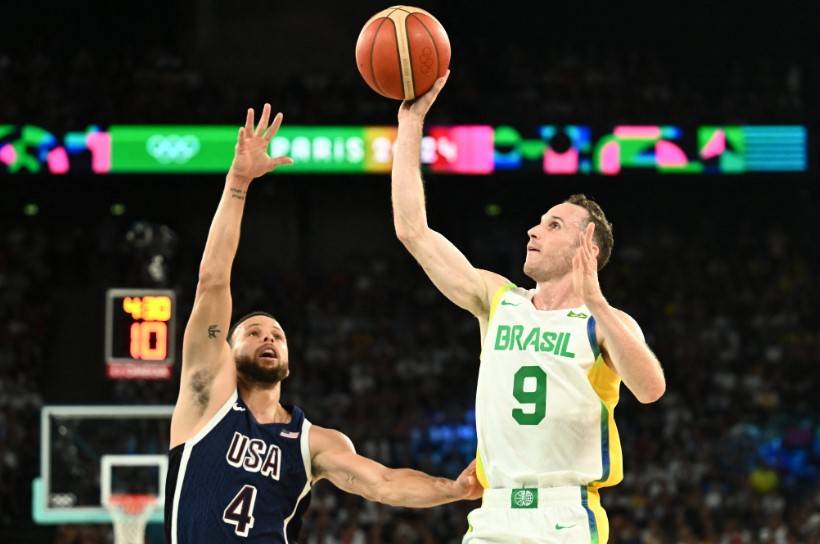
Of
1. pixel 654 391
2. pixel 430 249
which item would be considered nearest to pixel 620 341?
pixel 654 391

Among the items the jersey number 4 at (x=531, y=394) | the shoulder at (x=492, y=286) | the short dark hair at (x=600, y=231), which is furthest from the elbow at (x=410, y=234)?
the jersey number 4 at (x=531, y=394)

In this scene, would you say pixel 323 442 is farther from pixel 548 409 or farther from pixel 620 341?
pixel 620 341

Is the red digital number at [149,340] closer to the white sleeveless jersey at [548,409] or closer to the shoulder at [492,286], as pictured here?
the shoulder at [492,286]

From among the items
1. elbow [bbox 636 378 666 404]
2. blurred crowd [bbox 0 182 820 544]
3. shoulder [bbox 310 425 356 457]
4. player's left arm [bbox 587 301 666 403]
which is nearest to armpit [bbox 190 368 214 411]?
shoulder [bbox 310 425 356 457]

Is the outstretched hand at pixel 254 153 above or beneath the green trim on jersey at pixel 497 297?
above

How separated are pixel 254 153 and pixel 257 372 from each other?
3.19ft

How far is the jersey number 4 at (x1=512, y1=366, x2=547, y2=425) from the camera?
4797 millimetres

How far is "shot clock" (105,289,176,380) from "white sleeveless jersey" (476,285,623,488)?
7.59 m

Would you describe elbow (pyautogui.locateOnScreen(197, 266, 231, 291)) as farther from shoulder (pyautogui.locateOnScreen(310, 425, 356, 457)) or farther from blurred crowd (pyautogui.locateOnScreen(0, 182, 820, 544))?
blurred crowd (pyautogui.locateOnScreen(0, 182, 820, 544))

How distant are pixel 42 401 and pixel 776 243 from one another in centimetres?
1345

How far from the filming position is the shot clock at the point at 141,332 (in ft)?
39.6

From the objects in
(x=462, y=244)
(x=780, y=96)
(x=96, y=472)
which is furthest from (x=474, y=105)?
(x=96, y=472)

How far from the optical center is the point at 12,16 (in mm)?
25312

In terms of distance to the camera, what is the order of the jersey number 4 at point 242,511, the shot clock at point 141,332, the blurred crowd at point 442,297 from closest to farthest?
the jersey number 4 at point 242,511, the shot clock at point 141,332, the blurred crowd at point 442,297
